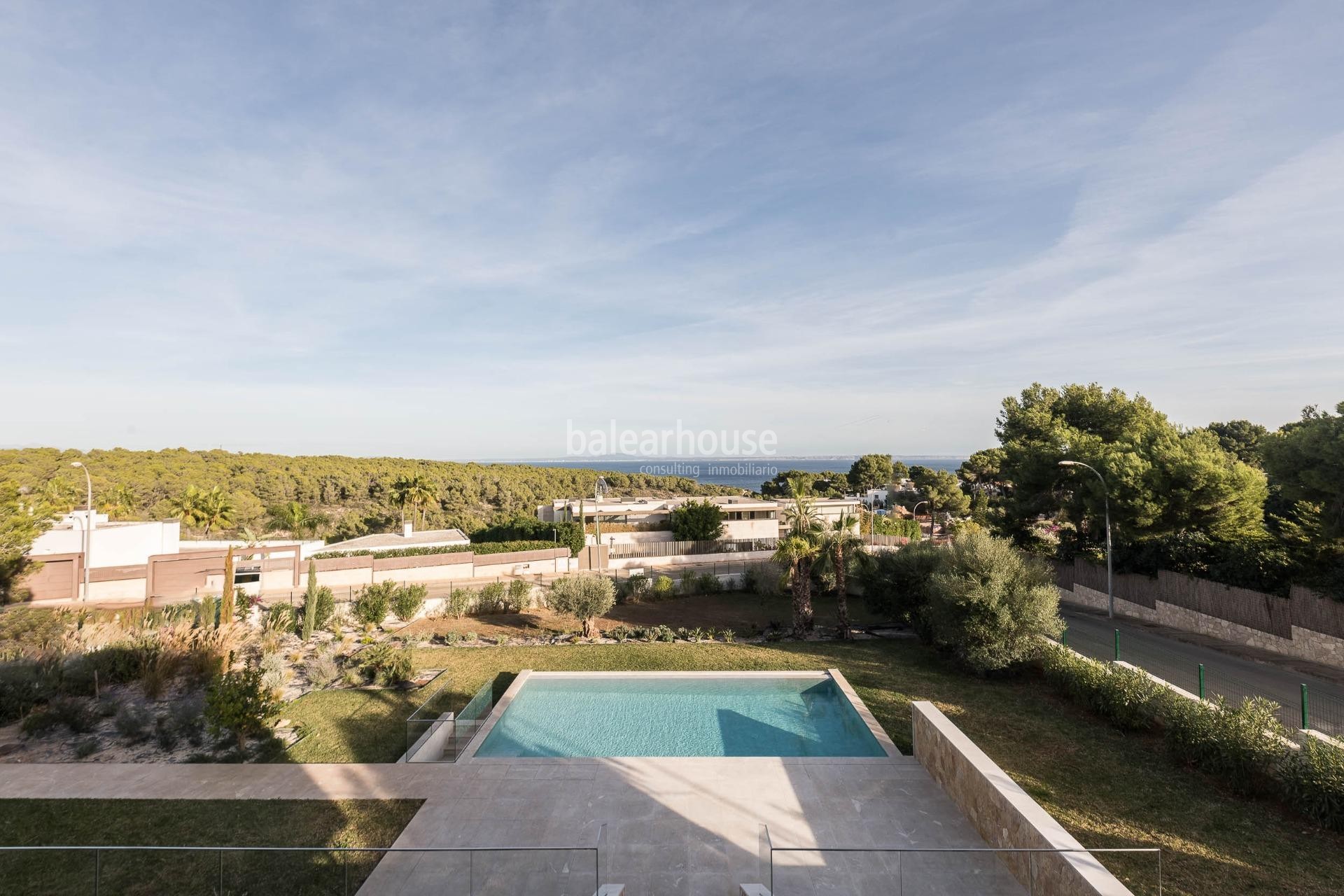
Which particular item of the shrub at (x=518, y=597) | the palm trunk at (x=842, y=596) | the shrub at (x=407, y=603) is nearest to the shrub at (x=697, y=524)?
the shrub at (x=518, y=597)

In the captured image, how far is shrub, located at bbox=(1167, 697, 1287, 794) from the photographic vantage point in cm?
900

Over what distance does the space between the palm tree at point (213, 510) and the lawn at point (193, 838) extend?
31517 mm

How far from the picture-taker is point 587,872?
6293 millimetres

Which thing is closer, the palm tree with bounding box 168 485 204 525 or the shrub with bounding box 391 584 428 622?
the shrub with bounding box 391 584 428 622

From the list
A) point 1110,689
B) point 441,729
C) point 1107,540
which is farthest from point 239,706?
point 1107,540

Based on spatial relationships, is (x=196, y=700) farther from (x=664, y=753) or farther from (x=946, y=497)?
(x=946, y=497)

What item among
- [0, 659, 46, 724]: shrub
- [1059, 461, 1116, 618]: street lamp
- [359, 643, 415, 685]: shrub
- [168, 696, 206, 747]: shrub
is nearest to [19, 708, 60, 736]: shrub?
[0, 659, 46, 724]: shrub

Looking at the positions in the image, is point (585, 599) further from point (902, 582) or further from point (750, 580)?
point (902, 582)

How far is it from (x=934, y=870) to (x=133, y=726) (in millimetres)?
14082

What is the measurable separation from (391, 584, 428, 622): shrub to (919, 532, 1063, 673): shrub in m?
17.9

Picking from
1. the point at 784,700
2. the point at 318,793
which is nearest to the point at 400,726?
the point at 318,793

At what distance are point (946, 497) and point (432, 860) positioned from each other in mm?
61331

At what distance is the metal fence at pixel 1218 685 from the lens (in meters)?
11.9

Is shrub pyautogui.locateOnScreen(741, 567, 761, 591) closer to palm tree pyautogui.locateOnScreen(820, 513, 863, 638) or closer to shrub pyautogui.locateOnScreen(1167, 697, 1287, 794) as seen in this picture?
palm tree pyautogui.locateOnScreen(820, 513, 863, 638)
